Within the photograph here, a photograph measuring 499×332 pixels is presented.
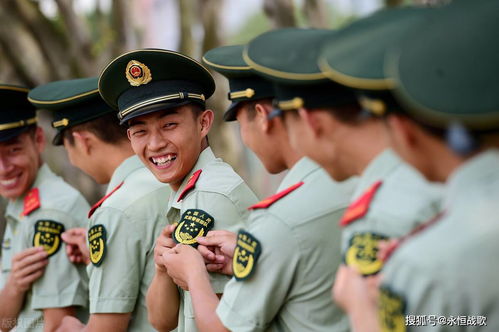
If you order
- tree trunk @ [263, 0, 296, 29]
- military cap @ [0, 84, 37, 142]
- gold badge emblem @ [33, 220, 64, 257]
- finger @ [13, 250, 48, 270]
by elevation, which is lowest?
tree trunk @ [263, 0, 296, 29]

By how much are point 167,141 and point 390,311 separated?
1.87 metres

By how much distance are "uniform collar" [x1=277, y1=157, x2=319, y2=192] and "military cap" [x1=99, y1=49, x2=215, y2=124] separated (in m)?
0.87

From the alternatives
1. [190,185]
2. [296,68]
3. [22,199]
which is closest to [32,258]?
[22,199]

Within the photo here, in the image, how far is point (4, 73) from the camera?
9.77 metres

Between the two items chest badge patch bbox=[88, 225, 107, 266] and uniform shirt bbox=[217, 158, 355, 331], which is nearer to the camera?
uniform shirt bbox=[217, 158, 355, 331]

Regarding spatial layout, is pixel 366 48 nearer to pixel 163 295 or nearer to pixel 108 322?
pixel 163 295

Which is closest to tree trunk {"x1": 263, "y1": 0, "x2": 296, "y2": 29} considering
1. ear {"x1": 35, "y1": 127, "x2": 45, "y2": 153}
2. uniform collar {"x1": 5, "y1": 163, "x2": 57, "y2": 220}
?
ear {"x1": 35, "y1": 127, "x2": 45, "y2": 153}

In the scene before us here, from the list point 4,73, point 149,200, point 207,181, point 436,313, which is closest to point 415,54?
point 436,313

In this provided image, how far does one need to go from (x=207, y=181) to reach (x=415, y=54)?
5.83 feet

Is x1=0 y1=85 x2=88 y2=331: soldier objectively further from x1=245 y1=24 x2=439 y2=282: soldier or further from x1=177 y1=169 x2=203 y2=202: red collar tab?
x1=245 y1=24 x2=439 y2=282: soldier

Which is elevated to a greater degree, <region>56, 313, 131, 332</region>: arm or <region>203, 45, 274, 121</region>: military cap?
<region>203, 45, 274, 121</region>: military cap

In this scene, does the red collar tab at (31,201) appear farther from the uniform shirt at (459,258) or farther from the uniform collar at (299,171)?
the uniform shirt at (459,258)

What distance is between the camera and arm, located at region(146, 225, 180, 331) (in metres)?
3.38

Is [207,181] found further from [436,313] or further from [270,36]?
[436,313]
